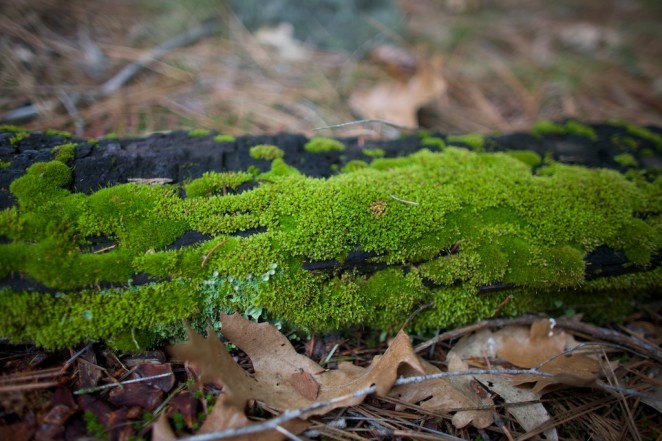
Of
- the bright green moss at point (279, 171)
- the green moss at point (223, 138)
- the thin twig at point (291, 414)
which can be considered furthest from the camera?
the green moss at point (223, 138)

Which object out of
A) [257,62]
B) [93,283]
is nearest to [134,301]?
[93,283]

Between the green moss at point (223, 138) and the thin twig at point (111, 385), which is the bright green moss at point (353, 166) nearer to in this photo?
the green moss at point (223, 138)

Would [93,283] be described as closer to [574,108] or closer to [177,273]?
[177,273]

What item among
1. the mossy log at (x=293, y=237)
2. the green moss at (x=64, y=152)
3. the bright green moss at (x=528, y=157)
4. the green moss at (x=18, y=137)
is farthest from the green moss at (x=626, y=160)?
the green moss at (x=18, y=137)

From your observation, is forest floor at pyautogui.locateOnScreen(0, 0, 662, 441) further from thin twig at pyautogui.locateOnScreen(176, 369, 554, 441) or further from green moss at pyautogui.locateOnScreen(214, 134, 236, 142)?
green moss at pyautogui.locateOnScreen(214, 134, 236, 142)

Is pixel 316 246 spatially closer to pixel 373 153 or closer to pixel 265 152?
pixel 265 152
